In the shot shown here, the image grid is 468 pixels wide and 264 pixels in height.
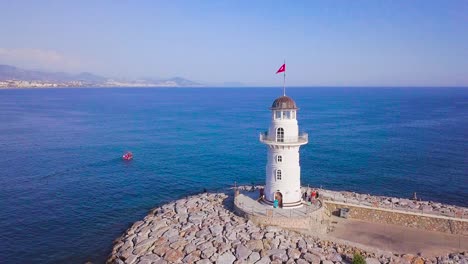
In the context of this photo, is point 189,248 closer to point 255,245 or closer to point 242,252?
point 242,252

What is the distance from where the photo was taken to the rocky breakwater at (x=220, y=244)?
22719 millimetres

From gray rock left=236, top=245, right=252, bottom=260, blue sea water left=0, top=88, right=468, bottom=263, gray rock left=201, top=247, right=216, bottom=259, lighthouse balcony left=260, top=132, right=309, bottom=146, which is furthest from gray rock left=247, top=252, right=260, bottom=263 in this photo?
blue sea water left=0, top=88, right=468, bottom=263

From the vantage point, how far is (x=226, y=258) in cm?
2277

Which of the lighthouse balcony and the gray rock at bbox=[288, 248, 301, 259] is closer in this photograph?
the gray rock at bbox=[288, 248, 301, 259]

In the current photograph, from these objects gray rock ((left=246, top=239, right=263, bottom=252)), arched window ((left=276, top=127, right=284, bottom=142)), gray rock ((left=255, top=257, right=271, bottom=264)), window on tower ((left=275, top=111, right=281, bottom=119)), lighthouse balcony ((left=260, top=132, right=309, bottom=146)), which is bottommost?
gray rock ((left=255, top=257, right=271, bottom=264))

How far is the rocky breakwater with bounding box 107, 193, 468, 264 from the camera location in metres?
22.7

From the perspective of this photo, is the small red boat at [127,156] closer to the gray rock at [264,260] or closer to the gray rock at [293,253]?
the gray rock at [264,260]

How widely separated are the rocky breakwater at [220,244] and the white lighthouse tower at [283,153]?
10.6ft

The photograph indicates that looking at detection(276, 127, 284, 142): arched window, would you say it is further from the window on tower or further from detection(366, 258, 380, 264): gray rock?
detection(366, 258, 380, 264): gray rock

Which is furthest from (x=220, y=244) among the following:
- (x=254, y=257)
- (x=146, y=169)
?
(x=146, y=169)

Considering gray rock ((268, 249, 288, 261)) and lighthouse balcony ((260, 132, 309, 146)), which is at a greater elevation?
lighthouse balcony ((260, 132, 309, 146))

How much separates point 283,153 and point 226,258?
8.99 meters

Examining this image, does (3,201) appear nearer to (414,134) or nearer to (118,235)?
(118,235)

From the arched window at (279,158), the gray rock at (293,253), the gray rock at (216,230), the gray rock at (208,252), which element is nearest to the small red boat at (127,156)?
the gray rock at (216,230)
